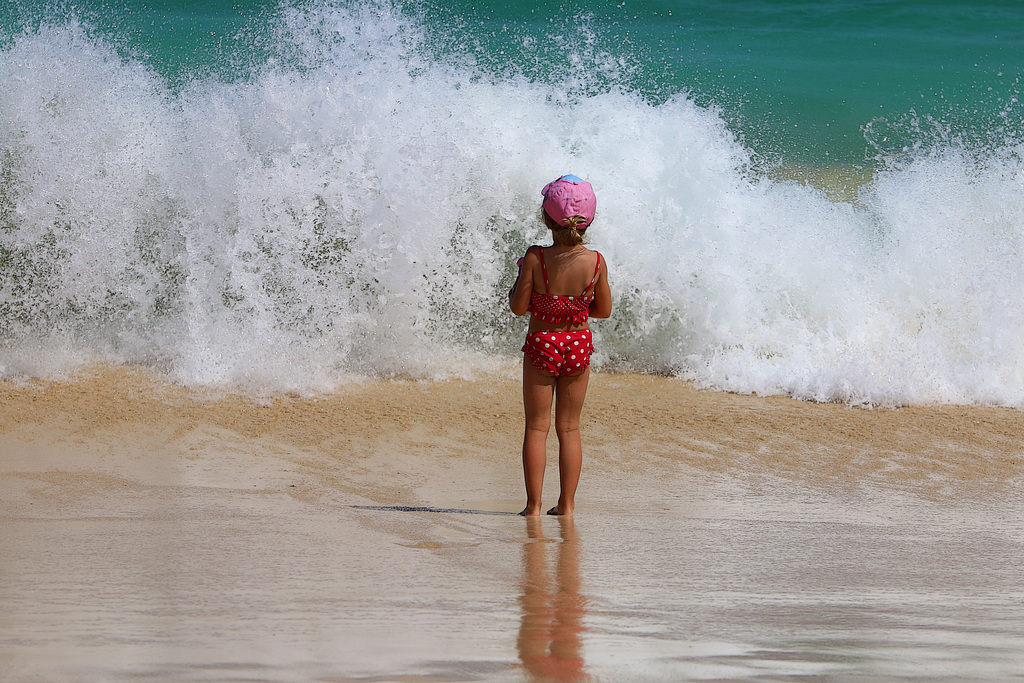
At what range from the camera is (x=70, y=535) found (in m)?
3.09

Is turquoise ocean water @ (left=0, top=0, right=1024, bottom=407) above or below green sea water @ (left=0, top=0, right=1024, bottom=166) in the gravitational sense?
below

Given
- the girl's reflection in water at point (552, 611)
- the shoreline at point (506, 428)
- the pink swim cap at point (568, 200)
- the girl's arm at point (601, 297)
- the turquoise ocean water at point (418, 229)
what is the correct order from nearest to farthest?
the girl's reflection in water at point (552, 611) → the pink swim cap at point (568, 200) → the girl's arm at point (601, 297) → the shoreline at point (506, 428) → the turquoise ocean water at point (418, 229)

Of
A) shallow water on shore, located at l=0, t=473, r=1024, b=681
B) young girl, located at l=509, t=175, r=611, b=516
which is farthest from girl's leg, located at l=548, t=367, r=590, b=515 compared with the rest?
shallow water on shore, located at l=0, t=473, r=1024, b=681

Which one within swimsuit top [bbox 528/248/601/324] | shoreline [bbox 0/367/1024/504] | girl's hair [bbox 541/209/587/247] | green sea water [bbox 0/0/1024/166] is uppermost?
green sea water [bbox 0/0/1024/166]

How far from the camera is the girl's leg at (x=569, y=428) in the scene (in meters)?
3.54

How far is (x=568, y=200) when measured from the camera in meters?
3.48

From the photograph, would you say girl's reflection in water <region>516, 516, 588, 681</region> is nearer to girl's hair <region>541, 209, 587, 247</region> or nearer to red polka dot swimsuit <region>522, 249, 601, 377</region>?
red polka dot swimsuit <region>522, 249, 601, 377</region>

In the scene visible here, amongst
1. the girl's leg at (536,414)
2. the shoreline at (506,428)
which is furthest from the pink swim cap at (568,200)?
the shoreline at (506,428)

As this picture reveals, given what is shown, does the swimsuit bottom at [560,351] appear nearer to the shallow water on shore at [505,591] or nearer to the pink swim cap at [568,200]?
the pink swim cap at [568,200]

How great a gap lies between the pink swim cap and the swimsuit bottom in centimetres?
38

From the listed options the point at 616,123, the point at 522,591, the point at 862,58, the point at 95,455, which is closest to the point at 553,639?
the point at 522,591

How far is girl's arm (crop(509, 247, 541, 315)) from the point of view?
11.6 ft

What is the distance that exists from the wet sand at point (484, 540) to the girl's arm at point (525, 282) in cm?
72

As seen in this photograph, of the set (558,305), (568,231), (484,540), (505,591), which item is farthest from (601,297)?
(505,591)
